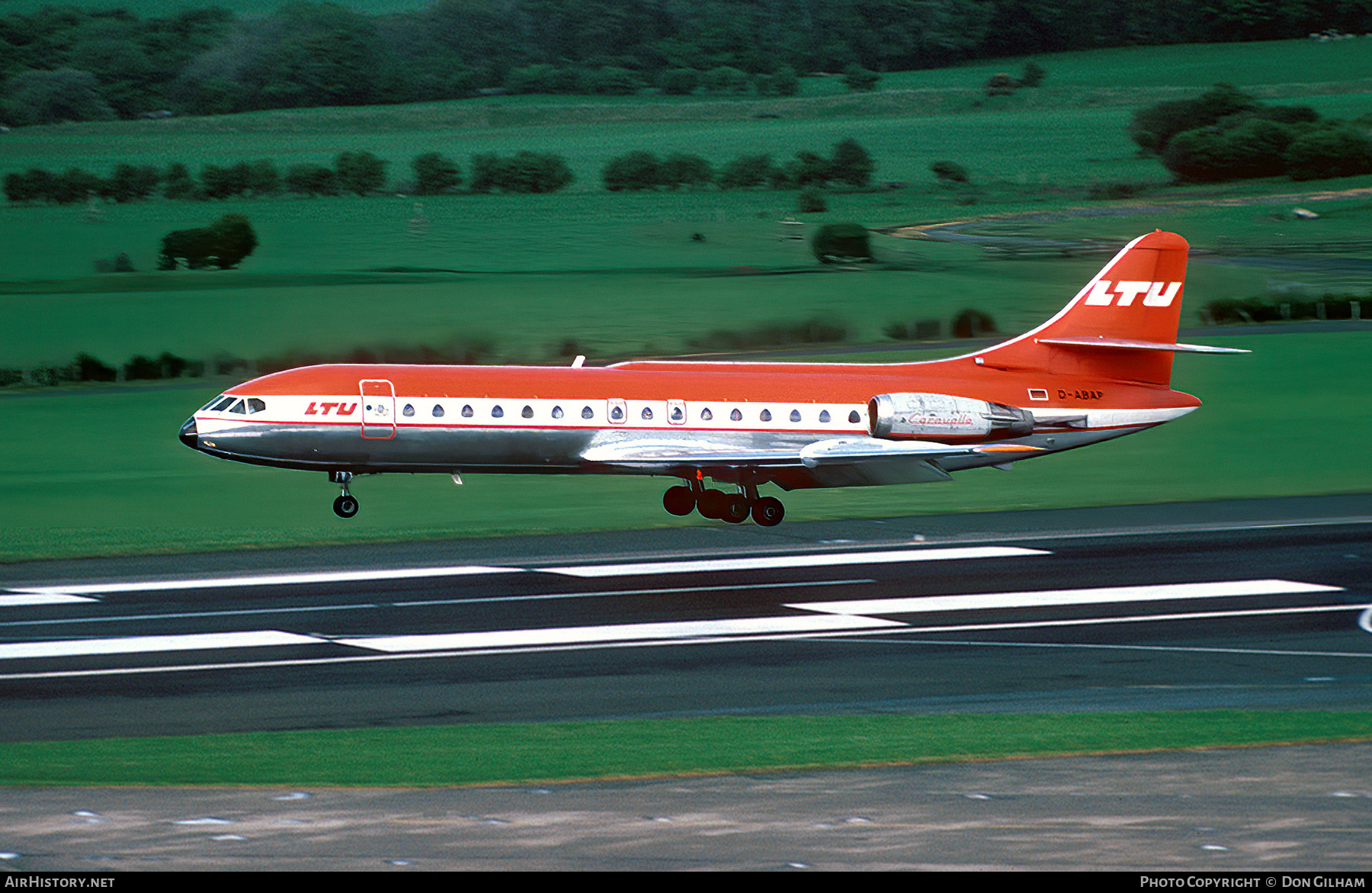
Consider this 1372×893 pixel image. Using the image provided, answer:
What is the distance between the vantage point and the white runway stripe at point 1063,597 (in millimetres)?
28094

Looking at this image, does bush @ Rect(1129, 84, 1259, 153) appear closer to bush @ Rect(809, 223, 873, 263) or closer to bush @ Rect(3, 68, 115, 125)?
bush @ Rect(809, 223, 873, 263)

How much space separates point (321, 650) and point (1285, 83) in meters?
96.9

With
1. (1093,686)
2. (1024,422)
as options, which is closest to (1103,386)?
(1024,422)

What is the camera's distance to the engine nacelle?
3634 centimetres

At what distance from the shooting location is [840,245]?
264 feet

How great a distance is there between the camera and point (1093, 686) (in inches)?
890

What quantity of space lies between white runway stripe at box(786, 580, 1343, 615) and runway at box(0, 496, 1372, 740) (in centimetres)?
8

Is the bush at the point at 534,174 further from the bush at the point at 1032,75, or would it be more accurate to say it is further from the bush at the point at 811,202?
the bush at the point at 1032,75

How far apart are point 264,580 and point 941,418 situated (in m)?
15.1

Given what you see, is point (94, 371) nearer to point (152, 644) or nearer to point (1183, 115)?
point (152, 644)

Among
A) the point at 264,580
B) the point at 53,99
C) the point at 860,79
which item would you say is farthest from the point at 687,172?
the point at 264,580

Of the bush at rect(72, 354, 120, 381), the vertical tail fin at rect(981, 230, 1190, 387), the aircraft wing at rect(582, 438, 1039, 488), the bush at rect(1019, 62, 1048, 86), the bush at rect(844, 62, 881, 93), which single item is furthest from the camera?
the bush at rect(844, 62, 881, 93)

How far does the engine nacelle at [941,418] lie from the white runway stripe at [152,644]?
14.9 metres

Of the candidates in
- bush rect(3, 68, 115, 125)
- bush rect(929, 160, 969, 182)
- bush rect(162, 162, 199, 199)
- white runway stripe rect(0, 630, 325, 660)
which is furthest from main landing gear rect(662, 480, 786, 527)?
bush rect(3, 68, 115, 125)
